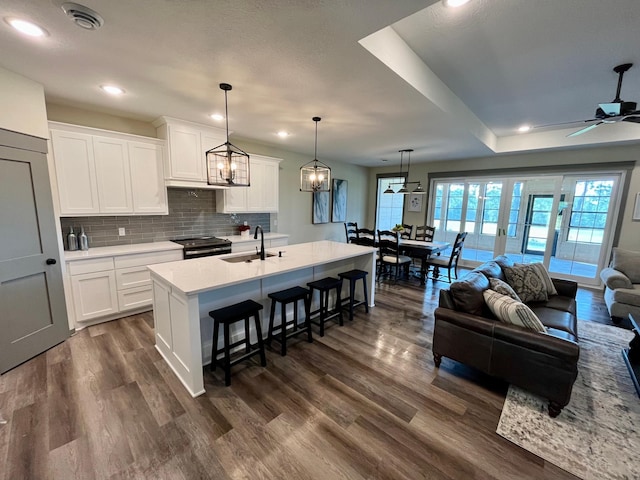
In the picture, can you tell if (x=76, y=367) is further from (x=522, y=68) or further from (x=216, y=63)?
(x=522, y=68)

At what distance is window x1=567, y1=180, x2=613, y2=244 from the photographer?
15.8ft

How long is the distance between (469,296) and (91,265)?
4021 millimetres

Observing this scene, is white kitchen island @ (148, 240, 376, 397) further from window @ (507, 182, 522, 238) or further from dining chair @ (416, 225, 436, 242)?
window @ (507, 182, 522, 238)

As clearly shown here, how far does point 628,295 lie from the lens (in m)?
3.42

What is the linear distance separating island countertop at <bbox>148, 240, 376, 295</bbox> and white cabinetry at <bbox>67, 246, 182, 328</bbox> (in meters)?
0.70

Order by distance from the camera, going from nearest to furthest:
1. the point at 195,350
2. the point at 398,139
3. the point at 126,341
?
1. the point at 195,350
2. the point at 126,341
3. the point at 398,139

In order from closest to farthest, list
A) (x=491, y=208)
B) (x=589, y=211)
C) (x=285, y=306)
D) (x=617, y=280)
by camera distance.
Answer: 1. (x=285, y=306)
2. (x=617, y=280)
3. (x=589, y=211)
4. (x=491, y=208)

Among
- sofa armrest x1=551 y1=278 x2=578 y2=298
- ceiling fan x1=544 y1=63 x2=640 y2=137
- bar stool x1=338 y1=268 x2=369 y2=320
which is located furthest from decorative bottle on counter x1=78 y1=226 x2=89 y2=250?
sofa armrest x1=551 y1=278 x2=578 y2=298

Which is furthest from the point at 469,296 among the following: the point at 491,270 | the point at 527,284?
the point at 527,284

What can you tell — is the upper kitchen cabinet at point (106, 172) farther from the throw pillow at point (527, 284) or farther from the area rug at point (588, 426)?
the throw pillow at point (527, 284)

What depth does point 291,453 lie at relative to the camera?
5.42 feet

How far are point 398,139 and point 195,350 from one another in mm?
4100

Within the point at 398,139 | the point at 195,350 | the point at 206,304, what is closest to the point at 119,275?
the point at 206,304

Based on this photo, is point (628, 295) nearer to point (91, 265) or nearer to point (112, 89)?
point (112, 89)
